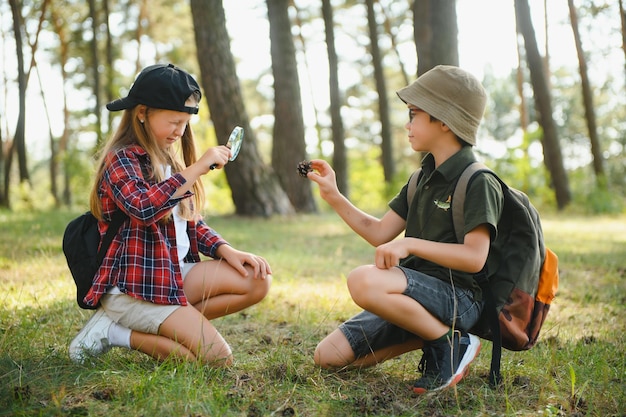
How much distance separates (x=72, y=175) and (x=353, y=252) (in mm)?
11330

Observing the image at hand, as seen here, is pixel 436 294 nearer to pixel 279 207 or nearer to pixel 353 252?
pixel 353 252

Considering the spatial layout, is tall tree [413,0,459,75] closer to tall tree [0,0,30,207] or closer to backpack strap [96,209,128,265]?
backpack strap [96,209,128,265]

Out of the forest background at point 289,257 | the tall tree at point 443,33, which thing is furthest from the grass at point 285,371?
the tall tree at point 443,33

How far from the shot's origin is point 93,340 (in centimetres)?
280

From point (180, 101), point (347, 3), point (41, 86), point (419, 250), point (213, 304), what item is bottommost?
point (213, 304)

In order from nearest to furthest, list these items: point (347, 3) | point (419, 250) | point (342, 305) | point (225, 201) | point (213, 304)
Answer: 1. point (419, 250)
2. point (213, 304)
3. point (342, 305)
4. point (225, 201)
5. point (347, 3)

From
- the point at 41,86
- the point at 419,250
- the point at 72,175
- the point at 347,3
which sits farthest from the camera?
the point at 41,86

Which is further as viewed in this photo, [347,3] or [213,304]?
[347,3]

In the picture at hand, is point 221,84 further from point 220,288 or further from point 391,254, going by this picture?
point 391,254

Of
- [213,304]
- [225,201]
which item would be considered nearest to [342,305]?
[213,304]

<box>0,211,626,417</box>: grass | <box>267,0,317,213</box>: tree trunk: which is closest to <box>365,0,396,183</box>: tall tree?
<box>267,0,317,213</box>: tree trunk

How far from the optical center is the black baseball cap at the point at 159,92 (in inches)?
112

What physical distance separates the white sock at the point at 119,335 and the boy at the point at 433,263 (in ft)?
2.79

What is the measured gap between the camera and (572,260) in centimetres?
624
